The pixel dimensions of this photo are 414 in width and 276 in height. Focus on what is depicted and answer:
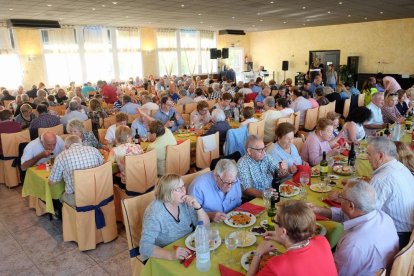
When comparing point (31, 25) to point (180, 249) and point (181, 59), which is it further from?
point (180, 249)

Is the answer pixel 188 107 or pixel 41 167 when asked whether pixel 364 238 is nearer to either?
pixel 41 167

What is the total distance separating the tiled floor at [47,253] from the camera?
372 cm

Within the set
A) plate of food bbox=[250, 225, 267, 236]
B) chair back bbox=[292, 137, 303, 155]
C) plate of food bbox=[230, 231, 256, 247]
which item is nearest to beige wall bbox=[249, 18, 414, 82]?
chair back bbox=[292, 137, 303, 155]

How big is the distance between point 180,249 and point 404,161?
8.07 ft

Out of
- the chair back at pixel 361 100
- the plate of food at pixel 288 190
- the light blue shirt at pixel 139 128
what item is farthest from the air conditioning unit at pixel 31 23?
the plate of food at pixel 288 190

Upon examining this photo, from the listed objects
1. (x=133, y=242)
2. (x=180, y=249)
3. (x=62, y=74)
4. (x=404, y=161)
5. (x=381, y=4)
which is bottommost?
(x=133, y=242)

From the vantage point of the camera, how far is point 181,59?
2025 cm

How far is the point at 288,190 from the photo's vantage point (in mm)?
3244

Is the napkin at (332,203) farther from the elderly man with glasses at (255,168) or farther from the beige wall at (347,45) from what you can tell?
the beige wall at (347,45)

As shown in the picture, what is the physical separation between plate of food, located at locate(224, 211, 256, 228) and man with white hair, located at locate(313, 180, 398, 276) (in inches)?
28.2

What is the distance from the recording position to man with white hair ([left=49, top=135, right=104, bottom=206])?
3.92 metres

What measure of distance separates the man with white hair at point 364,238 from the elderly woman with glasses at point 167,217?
3.48 feet

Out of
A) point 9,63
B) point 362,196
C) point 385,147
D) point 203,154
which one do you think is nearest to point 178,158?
point 203,154

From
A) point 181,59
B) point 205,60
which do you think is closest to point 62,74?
point 181,59
